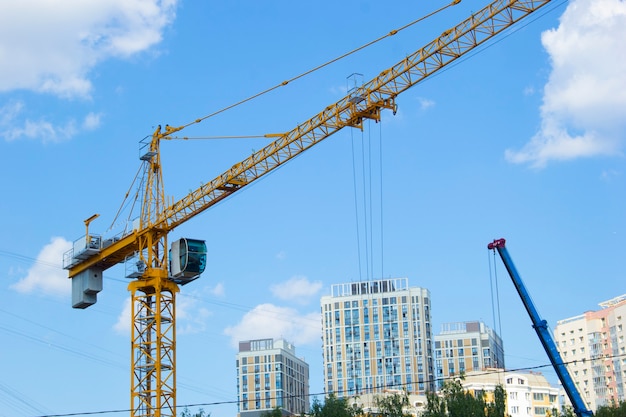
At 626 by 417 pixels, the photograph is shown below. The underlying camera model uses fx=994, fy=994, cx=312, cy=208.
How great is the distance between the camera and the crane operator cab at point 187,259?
62.1m

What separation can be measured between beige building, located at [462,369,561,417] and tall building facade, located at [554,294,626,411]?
9329 mm

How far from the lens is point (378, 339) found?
155250 millimetres

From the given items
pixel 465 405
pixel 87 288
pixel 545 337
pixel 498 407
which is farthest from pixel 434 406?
pixel 87 288

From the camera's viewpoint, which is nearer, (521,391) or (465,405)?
(465,405)

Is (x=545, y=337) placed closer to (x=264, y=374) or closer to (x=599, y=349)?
(x=599, y=349)

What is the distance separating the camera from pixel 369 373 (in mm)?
154875

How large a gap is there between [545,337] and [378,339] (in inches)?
4152

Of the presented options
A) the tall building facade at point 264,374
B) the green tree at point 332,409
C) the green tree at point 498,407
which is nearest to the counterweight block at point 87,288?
the green tree at point 332,409

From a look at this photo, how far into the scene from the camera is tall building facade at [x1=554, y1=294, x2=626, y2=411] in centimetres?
12988

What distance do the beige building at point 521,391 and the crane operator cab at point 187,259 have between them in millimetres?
59695

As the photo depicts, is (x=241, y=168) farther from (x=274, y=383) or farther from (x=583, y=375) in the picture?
(x=274, y=383)

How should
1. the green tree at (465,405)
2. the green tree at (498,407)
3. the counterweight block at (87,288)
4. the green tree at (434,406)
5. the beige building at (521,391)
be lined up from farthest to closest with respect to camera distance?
the beige building at (521,391) < the green tree at (434,406) < the counterweight block at (87,288) < the green tree at (465,405) < the green tree at (498,407)

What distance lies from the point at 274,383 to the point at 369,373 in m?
17.4

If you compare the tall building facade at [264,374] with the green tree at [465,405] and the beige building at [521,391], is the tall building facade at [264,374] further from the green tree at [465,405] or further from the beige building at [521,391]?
the green tree at [465,405]
